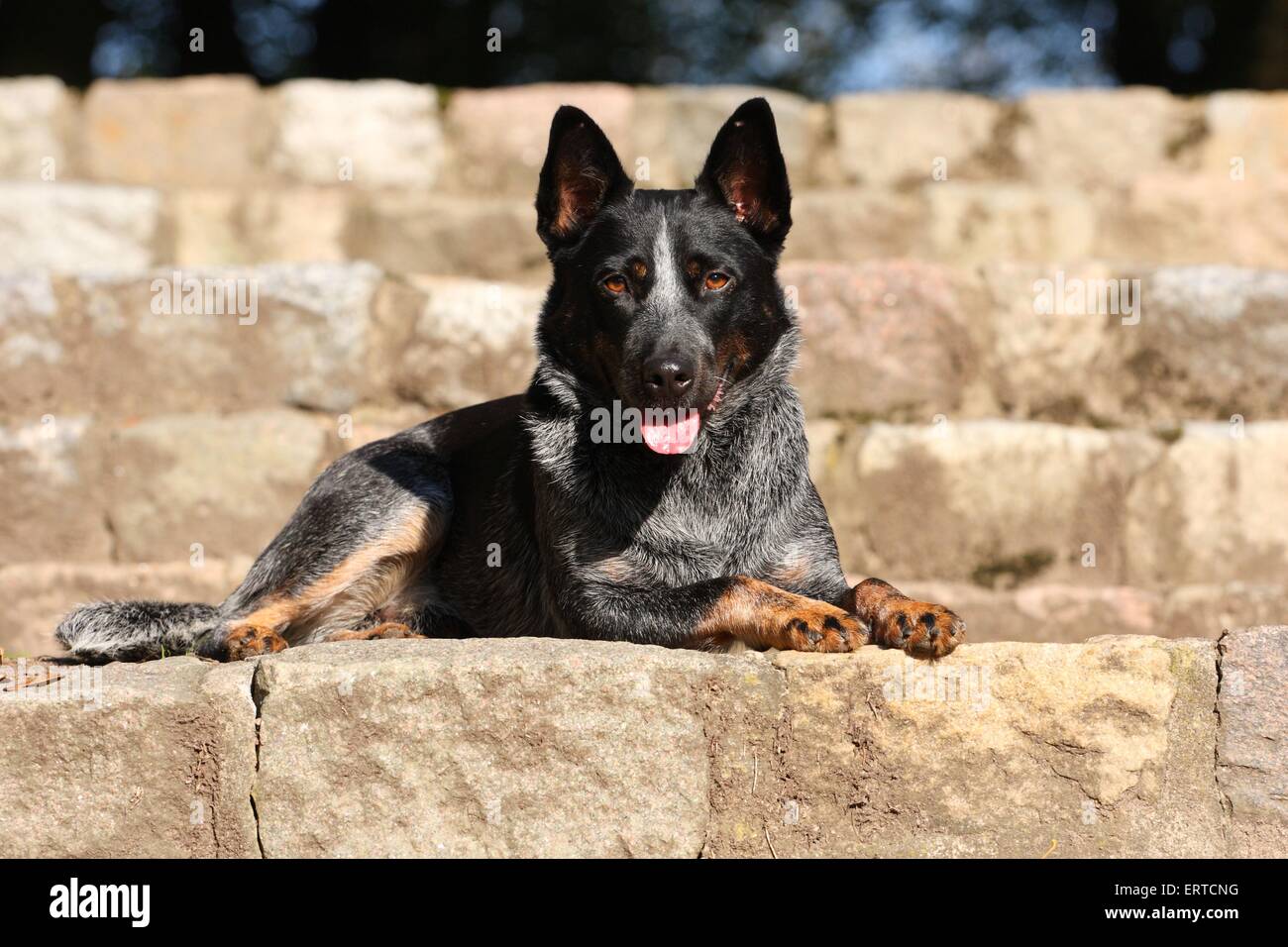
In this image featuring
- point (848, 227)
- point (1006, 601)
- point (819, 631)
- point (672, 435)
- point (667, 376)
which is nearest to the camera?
point (819, 631)

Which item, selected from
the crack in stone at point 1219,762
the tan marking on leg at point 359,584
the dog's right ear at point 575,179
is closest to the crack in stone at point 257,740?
the tan marking on leg at point 359,584

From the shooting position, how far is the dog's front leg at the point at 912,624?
3559 millimetres

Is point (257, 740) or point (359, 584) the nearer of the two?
point (257, 740)

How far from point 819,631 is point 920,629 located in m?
0.26

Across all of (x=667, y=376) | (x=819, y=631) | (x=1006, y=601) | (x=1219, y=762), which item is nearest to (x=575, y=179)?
(x=667, y=376)

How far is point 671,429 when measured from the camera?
4133 millimetres

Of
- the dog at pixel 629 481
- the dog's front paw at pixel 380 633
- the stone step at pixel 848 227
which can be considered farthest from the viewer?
the stone step at pixel 848 227

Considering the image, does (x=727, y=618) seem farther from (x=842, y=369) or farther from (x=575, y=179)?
(x=842, y=369)

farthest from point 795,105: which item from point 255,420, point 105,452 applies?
point 105,452

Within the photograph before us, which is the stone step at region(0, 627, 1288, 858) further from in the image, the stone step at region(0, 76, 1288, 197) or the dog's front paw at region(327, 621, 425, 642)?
A: the stone step at region(0, 76, 1288, 197)

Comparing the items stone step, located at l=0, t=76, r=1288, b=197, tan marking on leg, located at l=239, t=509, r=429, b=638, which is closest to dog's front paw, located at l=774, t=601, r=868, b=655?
tan marking on leg, located at l=239, t=509, r=429, b=638

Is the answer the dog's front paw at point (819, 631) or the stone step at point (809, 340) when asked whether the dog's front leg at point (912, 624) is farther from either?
the stone step at point (809, 340)

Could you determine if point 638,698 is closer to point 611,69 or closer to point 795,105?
point 795,105

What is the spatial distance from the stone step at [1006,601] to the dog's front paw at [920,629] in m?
2.45
